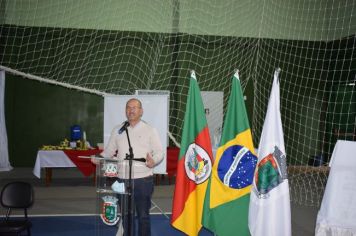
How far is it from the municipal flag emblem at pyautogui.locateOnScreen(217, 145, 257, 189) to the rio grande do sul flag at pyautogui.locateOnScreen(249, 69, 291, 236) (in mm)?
150

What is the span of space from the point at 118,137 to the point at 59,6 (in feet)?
21.2

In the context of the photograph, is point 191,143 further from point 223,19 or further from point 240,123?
point 223,19

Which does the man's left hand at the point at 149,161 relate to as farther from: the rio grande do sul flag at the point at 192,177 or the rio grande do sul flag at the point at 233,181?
the rio grande do sul flag at the point at 233,181

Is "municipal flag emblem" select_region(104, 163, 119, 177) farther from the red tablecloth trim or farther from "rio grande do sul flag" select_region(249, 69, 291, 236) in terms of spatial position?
the red tablecloth trim

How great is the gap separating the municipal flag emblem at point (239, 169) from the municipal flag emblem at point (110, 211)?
4.06ft

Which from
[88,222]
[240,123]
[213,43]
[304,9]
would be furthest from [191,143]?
[213,43]

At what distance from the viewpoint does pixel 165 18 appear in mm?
9797

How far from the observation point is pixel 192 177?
4.06m

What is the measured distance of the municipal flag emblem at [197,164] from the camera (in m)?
4.02

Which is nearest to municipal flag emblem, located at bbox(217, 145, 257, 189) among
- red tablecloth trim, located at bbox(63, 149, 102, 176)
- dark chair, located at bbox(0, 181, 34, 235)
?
dark chair, located at bbox(0, 181, 34, 235)

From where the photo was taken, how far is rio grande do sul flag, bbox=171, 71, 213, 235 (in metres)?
4.04

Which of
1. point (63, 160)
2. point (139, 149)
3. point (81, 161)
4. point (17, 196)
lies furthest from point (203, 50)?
point (17, 196)

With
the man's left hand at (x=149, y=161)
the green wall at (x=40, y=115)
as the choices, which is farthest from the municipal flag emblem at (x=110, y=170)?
the green wall at (x=40, y=115)

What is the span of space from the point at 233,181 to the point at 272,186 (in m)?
0.40
